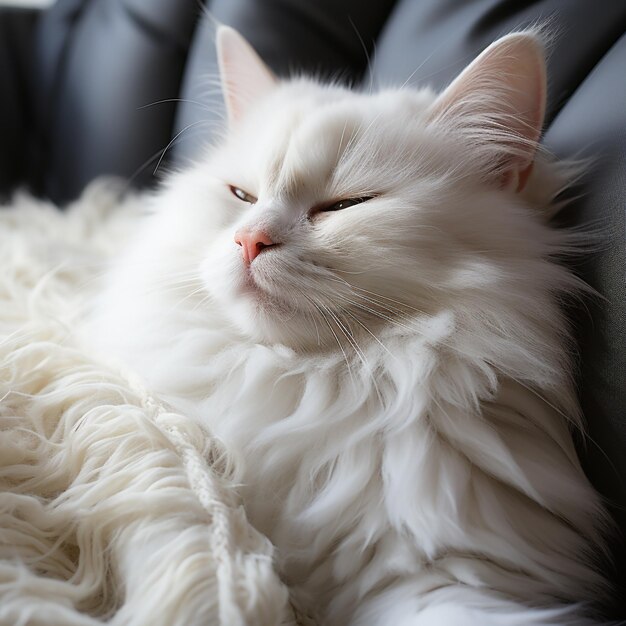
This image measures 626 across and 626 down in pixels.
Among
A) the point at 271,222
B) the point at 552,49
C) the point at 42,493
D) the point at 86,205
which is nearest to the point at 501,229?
the point at 271,222

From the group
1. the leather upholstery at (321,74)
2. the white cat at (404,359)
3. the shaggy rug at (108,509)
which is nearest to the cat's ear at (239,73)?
the leather upholstery at (321,74)

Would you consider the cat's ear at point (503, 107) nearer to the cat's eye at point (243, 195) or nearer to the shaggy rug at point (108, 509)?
the cat's eye at point (243, 195)

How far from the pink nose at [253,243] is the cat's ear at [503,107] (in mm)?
313

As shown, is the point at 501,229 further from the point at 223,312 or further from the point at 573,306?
the point at 223,312

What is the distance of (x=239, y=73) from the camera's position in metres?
1.22

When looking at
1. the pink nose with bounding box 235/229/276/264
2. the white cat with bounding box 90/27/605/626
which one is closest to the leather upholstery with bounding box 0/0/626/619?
the white cat with bounding box 90/27/605/626

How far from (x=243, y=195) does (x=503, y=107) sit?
397 millimetres

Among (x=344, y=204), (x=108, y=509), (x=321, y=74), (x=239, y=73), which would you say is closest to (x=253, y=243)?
(x=344, y=204)

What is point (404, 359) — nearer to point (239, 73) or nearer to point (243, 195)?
point (243, 195)

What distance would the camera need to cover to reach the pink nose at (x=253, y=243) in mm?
854

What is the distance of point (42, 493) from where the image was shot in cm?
79

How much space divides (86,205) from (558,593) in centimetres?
145

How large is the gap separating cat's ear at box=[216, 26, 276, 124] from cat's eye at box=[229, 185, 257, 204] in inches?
9.4

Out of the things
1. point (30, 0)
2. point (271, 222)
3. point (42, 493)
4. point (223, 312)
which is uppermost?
point (271, 222)
